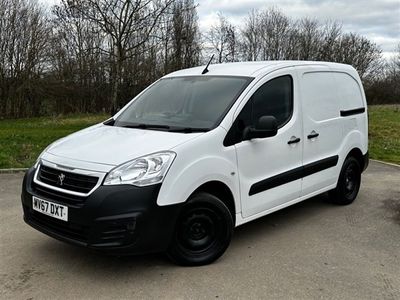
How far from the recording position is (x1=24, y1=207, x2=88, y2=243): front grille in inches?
139

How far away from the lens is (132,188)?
347 centimetres

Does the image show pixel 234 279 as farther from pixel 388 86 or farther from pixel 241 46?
pixel 388 86

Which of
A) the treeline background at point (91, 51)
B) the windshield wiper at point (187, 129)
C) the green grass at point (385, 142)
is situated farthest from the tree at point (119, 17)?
the windshield wiper at point (187, 129)

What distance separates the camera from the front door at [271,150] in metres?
4.30

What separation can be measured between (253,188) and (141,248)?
136cm

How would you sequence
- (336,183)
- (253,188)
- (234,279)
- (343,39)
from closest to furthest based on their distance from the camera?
(234,279)
(253,188)
(336,183)
(343,39)

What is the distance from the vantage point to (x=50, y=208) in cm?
370

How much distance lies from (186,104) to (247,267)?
70.7 inches

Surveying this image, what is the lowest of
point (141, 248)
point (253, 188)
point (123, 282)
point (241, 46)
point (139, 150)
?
point (123, 282)

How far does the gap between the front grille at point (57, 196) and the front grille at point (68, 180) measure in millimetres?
59

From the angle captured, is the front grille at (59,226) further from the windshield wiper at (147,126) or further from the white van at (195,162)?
the windshield wiper at (147,126)

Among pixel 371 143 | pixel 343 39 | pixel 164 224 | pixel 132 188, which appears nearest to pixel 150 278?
pixel 164 224

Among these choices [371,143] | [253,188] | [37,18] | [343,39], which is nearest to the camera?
[253,188]

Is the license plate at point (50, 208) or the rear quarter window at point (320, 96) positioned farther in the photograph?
the rear quarter window at point (320, 96)
